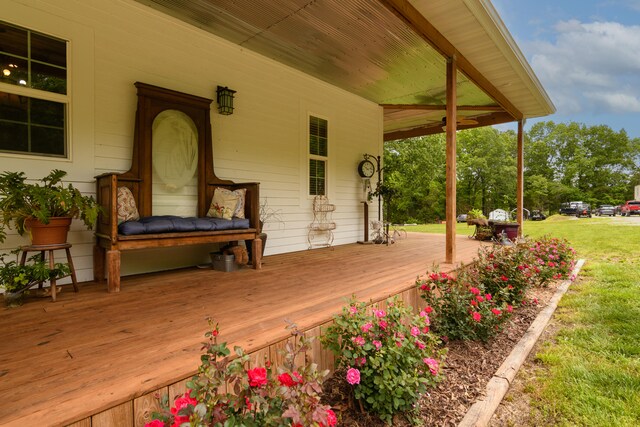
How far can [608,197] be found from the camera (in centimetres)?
2747

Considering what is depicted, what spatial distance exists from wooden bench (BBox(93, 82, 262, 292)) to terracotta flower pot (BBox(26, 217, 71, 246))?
12.6 inches

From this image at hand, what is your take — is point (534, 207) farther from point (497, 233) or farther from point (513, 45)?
point (513, 45)

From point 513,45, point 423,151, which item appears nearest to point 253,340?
point 513,45

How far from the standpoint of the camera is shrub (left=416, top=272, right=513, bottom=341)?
94.6 inches

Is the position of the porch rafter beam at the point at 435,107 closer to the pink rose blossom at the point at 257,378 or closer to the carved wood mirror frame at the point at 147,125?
the carved wood mirror frame at the point at 147,125

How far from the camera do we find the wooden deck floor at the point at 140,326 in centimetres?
117

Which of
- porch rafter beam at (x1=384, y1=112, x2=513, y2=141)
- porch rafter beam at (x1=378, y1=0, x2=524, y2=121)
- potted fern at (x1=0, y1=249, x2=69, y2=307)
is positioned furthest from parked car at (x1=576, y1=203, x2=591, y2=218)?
potted fern at (x1=0, y1=249, x2=69, y2=307)

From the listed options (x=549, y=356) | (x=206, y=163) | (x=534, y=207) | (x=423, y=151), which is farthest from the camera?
(x=534, y=207)

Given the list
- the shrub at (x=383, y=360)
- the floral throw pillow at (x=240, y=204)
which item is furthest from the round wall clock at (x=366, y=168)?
the shrub at (x=383, y=360)

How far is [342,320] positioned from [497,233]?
19.9ft

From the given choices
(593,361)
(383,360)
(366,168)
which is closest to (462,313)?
(593,361)

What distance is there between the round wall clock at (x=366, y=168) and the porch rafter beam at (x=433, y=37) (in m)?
2.40

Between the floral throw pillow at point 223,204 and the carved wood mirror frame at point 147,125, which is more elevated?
the carved wood mirror frame at point 147,125

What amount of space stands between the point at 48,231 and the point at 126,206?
2.26ft
